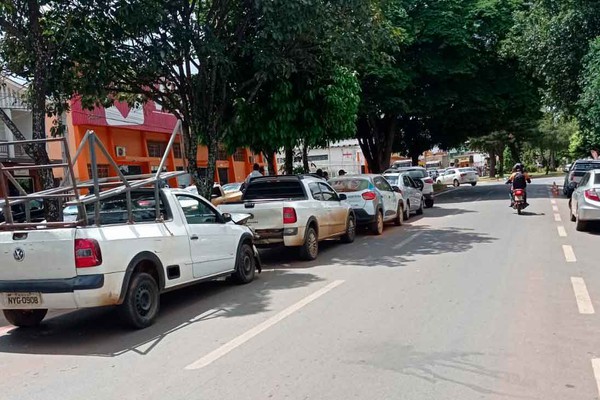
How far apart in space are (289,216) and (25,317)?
4966 mm

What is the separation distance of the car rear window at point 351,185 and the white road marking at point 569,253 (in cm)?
523

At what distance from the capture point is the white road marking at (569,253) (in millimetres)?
10109

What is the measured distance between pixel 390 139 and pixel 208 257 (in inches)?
937

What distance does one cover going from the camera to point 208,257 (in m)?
8.08

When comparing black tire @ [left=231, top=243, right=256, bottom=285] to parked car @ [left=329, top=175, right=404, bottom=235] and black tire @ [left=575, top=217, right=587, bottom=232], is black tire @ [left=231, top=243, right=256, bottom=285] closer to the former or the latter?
parked car @ [left=329, top=175, right=404, bottom=235]

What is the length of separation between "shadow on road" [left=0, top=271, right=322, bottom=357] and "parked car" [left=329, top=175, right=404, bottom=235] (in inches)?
225

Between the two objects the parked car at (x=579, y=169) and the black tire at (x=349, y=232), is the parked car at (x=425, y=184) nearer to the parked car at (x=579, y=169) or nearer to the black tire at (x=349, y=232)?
the parked car at (x=579, y=169)

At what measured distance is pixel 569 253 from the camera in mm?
10758

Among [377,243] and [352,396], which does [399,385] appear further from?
[377,243]

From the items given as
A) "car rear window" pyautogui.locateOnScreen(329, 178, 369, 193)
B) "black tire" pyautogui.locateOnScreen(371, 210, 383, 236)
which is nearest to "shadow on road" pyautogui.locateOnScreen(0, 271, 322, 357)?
"black tire" pyautogui.locateOnScreen(371, 210, 383, 236)

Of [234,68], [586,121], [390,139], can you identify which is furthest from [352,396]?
[390,139]

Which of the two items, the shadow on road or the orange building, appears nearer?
the shadow on road

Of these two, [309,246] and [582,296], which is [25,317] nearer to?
[309,246]

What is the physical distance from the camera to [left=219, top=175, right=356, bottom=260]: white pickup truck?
10750 mm
